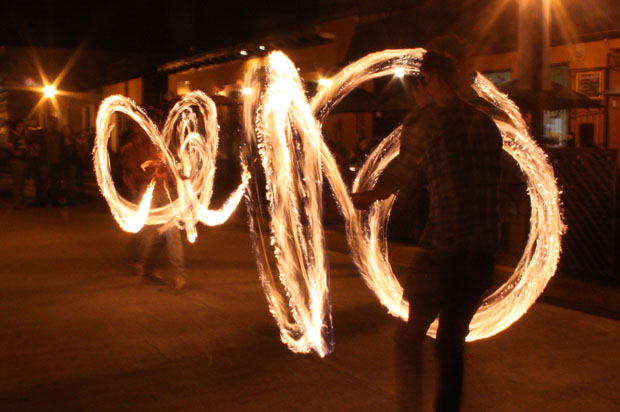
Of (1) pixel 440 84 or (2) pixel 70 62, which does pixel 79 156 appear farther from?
(2) pixel 70 62

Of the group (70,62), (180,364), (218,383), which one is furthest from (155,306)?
(70,62)

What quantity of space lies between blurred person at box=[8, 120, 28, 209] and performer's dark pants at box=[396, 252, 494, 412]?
14.9 m

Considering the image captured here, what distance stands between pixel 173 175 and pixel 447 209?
5.36 metres

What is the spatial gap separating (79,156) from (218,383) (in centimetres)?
1433

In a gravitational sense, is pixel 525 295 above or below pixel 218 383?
above

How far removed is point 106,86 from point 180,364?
35.8 metres

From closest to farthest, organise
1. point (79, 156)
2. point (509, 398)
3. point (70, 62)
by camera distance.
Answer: point (509, 398), point (79, 156), point (70, 62)

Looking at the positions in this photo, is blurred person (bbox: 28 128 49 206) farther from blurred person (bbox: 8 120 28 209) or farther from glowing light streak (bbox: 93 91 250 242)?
glowing light streak (bbox: 93 91 250 242)

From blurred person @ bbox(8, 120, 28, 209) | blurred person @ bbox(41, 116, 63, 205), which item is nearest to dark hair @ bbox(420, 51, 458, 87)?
blurred person @ bbox(8, 120, 28, 209)

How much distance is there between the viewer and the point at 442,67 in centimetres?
347

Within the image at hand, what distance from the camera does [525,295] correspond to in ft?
20.0

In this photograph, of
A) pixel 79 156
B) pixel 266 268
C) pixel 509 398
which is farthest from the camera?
pixel 79 156

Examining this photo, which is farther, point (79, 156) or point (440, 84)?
point (79, 156)

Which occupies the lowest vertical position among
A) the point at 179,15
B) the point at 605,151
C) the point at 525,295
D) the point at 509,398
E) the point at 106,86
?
the point at 509,398
